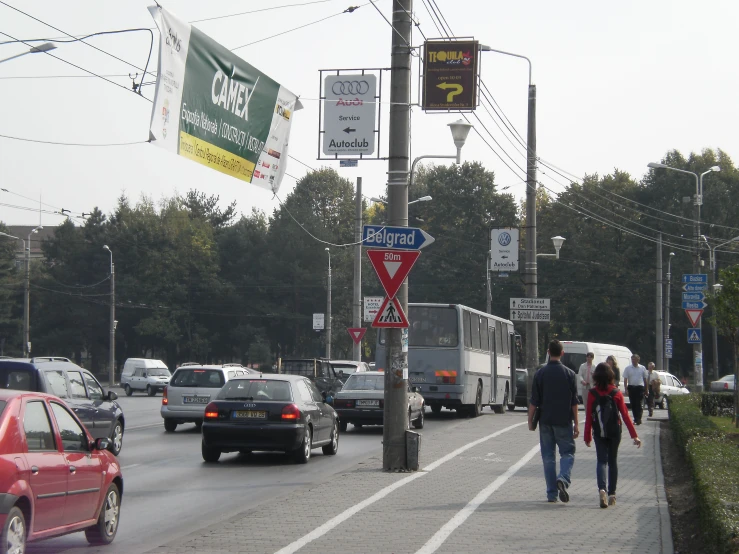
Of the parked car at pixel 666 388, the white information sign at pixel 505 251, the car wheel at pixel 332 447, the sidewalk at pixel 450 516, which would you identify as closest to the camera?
the sidewalk at pixel 450 516

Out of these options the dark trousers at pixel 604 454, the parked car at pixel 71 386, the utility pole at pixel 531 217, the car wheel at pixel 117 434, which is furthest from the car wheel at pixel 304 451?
the utility pole at pixel 531 217

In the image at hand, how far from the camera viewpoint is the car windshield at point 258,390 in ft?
56.2

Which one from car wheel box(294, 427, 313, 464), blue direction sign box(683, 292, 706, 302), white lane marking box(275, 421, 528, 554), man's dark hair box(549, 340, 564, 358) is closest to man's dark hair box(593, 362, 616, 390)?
man's dark hair box(549, 340, 564, 358)

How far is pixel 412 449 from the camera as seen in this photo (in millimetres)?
15008

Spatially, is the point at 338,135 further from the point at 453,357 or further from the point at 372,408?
the point at 453,357

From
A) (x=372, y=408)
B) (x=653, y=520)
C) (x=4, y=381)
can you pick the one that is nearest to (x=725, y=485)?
(x=653, y=520)

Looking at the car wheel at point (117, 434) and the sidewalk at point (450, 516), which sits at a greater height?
the car wheel at point (117, 434)

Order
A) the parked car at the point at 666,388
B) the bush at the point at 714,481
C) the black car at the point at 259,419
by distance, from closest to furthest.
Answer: the bush at the point at 714,481 < the black car at the point at 259,419 < the parked car at the point at 666,388

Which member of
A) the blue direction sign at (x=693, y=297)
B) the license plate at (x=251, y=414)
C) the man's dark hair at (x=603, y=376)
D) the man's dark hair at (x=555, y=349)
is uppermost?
the blue direction sign at (x=693, y=297)

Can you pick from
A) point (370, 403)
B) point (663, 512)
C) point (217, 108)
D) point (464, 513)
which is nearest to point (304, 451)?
point (217, 108)

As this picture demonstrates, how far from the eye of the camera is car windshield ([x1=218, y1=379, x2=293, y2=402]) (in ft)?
56.2

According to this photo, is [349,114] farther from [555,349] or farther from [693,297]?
[693,297]

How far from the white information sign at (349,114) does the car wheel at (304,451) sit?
4610 millimetres

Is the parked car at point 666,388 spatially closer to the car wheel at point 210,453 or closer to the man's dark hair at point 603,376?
the car wheel at point 210,453
